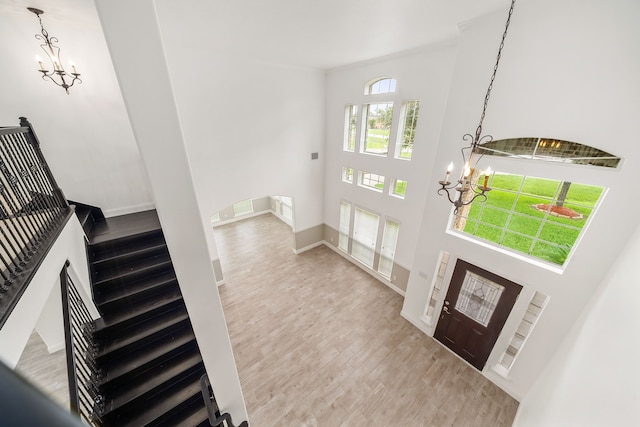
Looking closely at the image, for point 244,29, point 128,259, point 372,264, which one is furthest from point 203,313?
point 372,264

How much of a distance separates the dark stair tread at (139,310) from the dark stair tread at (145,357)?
43cm

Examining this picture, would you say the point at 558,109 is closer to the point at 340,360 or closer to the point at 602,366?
the point at 602,366

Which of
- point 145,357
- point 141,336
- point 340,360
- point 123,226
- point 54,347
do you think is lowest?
point 340,360

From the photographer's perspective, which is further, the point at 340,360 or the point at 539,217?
the point at 340,360

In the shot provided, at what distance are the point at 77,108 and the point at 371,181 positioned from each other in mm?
6026

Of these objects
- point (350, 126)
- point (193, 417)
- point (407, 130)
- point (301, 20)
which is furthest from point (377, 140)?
point (193, 417)

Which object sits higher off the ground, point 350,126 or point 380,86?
point 380,86

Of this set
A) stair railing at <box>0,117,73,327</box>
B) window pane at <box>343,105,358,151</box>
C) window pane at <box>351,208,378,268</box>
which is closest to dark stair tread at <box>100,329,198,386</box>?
stair railing at <box>0,117,73,327</box>

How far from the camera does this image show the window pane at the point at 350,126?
21.6ft

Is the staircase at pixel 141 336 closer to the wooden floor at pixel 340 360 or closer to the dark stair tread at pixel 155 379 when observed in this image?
the dark stair tread at pixel 155 379

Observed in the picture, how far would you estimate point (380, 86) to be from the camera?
5.75 m

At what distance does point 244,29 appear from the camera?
3803mm

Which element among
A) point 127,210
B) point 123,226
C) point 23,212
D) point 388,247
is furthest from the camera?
point 388,247

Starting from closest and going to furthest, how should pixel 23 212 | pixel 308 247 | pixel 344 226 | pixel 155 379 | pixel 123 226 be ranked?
pixel 23 212 < pixel 155 379 < pixel 123 226 < pixel 344 226 < pixel 308 247
